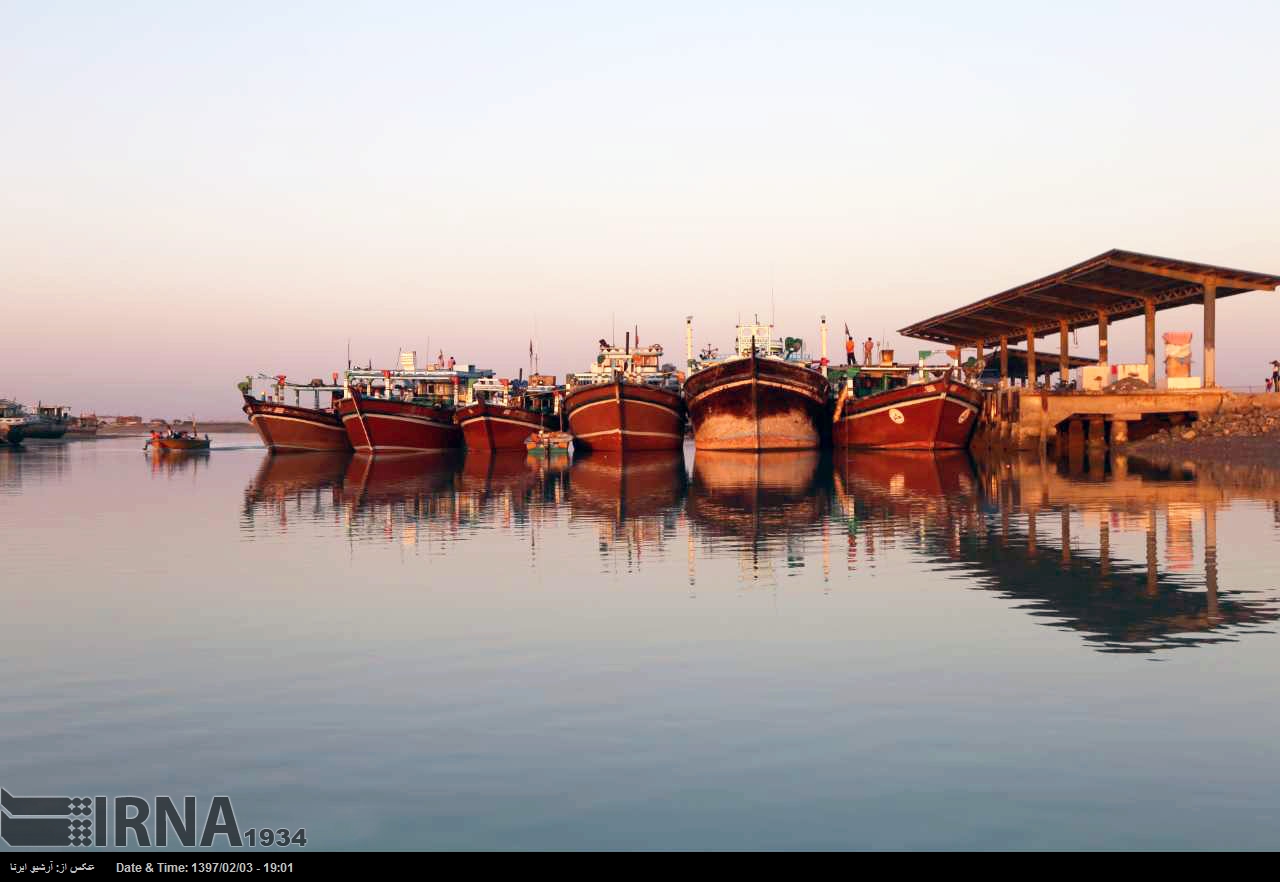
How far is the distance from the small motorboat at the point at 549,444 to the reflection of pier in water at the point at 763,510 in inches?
711

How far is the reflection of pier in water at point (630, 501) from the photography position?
28453mm

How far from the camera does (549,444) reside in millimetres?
81750

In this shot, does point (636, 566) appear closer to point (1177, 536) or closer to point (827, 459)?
point (1177, 536)

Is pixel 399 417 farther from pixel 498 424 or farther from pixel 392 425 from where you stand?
pixel 498 424

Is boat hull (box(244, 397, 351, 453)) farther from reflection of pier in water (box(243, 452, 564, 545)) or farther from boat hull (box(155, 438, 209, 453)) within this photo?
reflection of pier in water (box(243, 452, 564, 545))

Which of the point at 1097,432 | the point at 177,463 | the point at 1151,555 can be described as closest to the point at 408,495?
the point at 1151,555

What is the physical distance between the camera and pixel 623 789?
986 cm

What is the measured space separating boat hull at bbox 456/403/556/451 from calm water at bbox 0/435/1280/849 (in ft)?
180

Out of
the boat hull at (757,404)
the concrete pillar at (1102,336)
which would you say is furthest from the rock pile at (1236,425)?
the boat hull at (757,404)

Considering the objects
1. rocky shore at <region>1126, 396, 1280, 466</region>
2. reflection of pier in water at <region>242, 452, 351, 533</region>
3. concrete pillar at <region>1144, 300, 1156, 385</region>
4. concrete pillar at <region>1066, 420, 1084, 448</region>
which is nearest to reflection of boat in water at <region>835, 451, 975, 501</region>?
concrete pillar at <region>1066, 420, 1084, 448</region>

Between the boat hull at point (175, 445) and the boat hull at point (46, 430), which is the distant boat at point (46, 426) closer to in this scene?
the boat hull at point (46, 430)

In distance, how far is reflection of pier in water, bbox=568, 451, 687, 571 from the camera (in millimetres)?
28453
